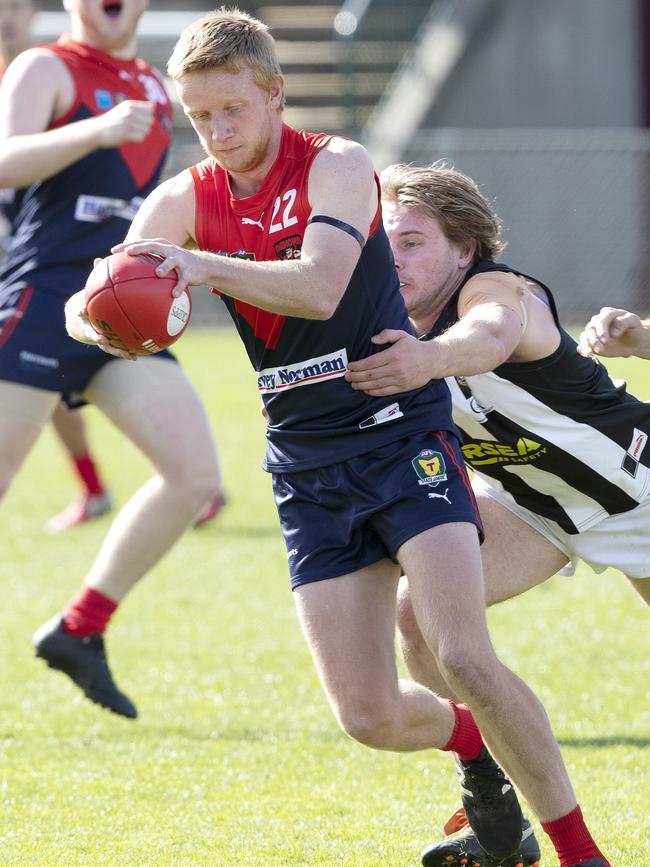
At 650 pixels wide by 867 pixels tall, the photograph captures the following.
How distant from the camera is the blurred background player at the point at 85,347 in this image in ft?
16.4

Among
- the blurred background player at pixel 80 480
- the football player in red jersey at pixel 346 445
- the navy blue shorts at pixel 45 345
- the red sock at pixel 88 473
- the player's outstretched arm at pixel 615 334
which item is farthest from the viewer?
the red sock at pixel 88 473

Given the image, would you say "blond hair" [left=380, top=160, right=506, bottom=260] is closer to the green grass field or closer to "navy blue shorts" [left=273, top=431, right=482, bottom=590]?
"navy blue shorts" [left=273, top=431, right=482, bottom=590]

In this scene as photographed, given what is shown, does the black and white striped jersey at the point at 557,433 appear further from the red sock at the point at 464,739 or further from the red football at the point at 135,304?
the red football at the point at 135,304

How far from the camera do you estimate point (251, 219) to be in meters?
3.52

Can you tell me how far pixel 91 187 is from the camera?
526cm

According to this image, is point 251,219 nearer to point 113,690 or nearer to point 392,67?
point 113,690

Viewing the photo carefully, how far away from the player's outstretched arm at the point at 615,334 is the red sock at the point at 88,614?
2.16 metres

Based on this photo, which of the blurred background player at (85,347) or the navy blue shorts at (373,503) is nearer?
the navy blue shorts at (373,503)

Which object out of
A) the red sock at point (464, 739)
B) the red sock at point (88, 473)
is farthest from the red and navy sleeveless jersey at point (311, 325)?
the red sock at point (88, 473)

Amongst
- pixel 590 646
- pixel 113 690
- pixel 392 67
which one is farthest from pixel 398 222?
pixel 392 67

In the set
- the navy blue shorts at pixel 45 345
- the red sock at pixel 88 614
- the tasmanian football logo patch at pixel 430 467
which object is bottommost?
the red sock at pixel 88 614

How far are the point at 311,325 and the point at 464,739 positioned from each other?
117 cm

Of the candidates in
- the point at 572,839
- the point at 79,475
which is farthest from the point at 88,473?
the point at 572,839

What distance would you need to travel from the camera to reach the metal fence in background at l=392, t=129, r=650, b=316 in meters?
17.3
